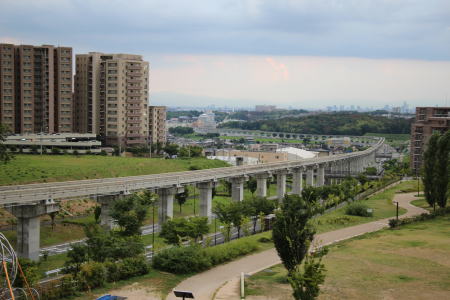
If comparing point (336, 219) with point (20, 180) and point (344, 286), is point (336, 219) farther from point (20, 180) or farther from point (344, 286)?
point (20, 180)

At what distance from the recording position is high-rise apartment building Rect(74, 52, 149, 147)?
91438 millimetres

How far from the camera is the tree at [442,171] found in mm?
51312

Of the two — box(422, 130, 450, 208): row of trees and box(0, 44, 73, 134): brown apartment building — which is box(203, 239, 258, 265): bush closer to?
box(422, 130, 450, 208): row of trees

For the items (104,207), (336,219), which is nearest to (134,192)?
(104,207)

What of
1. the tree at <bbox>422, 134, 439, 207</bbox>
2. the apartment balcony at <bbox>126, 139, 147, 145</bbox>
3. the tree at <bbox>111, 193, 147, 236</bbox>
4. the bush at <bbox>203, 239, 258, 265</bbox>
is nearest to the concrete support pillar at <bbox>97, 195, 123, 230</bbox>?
the tree at <bbox>111, 193, 147, 236</bbox>

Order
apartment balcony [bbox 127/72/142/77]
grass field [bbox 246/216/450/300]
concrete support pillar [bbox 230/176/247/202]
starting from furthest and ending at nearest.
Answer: apartment balcony [bbox 127/72/142/77] → concrete support pillar [bbox 230/176/247/202] → grass field [bbox 246/216/450/300]

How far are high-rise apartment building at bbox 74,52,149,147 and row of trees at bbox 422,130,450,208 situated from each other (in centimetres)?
5332

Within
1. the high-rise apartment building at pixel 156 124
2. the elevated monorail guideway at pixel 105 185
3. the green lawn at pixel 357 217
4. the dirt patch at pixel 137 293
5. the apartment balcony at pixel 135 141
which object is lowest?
the green lawn at pixel 357 217

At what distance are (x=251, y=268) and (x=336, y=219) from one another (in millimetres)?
19908

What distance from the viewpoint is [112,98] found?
3600 inches

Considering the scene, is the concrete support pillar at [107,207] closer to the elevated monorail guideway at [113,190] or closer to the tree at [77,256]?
the elevated monorail guideway at [113,190]

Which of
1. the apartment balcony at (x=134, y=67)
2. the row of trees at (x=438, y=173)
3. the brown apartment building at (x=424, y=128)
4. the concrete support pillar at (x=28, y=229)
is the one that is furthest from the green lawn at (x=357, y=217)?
the apartment balcony at (x=134, y=67)

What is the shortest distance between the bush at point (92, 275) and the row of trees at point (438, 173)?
3616 cm

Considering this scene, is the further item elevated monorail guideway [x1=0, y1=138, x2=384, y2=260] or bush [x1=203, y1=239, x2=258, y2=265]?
elevated monorail guideway [x1=0, y1=138, x2=384, y2=260]
